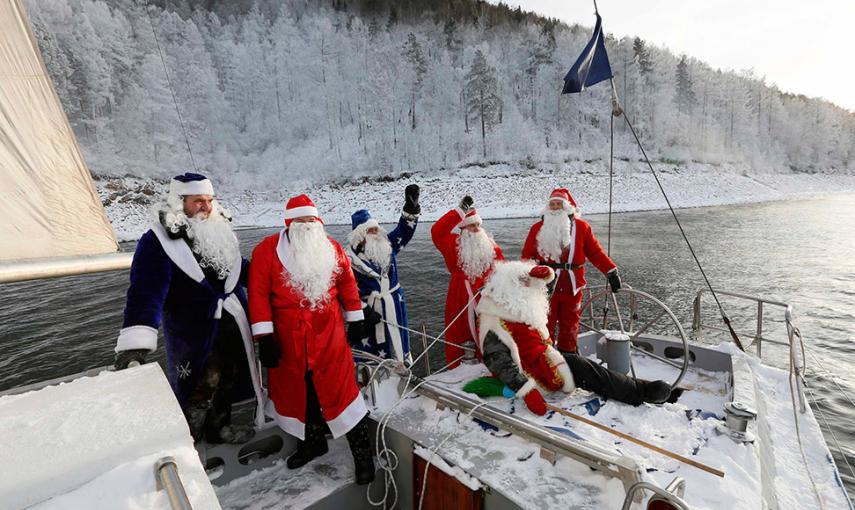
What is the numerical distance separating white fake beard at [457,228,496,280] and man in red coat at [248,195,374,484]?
1.81m

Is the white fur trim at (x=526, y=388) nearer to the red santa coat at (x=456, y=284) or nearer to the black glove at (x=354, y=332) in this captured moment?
the black glove at (x=354, y=332)

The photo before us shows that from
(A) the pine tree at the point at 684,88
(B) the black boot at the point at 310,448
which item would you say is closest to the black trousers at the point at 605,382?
(B) the black boot at the point at 310,448

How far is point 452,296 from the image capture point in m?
4.57

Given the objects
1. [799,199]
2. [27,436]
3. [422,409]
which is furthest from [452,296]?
[799,199]

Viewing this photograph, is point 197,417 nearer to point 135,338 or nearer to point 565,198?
point 135,338

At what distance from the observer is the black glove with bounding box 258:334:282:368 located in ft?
8.70

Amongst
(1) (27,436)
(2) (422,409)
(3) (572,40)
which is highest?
(3) (572,40)

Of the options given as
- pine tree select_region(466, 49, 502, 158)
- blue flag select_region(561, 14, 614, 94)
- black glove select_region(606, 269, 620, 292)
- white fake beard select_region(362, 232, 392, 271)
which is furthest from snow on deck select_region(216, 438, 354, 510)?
pine tree select_region(466, 49, 502, 158)

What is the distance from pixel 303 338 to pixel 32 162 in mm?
1783

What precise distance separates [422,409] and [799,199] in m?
48.9

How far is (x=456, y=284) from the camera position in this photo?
451 cm

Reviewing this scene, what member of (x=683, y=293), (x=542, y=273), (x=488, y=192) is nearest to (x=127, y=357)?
(x=542, y=273)

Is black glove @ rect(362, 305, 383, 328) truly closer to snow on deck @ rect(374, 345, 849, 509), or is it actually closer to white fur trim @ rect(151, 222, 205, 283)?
snow on deck @ rect(374, 345, 849, 509)

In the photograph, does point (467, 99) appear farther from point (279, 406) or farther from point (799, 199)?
point (279, 406)
